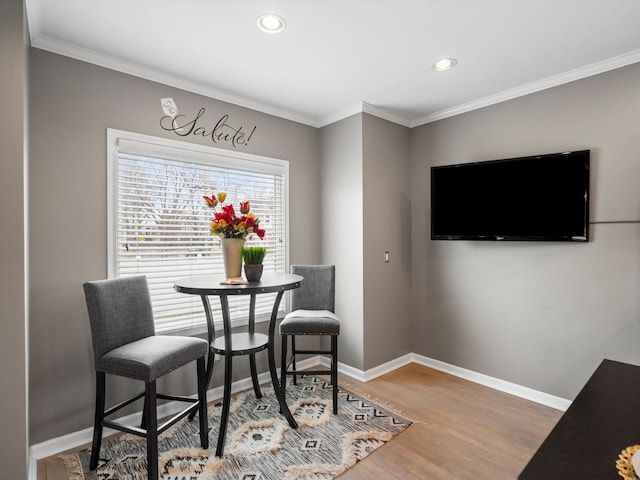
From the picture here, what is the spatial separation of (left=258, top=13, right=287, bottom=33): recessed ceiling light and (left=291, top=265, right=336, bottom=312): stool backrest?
5.94 ft

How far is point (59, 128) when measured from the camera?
223 centimetres

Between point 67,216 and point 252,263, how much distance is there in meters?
1.22

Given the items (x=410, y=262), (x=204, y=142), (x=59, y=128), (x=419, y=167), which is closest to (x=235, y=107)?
(x=204, y=142)

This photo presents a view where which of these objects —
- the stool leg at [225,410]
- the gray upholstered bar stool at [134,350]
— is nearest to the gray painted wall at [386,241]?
the stool leg at [225,410]

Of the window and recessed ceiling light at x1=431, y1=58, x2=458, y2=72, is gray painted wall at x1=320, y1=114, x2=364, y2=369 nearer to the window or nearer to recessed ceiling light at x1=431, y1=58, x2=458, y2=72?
the window

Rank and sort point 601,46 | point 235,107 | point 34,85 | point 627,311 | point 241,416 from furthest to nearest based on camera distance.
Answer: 1. point 235,107
2. point 241,416
3. point 627,311
4. point 601,46
5. point 34,85

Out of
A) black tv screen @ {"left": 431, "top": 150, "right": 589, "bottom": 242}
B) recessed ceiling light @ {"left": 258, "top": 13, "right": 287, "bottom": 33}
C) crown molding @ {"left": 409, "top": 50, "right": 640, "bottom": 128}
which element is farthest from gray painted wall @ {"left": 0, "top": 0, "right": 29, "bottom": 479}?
crown molding @ {"left": 409, "top": 50, "right": 640, "bottom": 128}

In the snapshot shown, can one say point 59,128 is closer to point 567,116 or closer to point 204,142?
point 204,142

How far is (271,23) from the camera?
2.04 m

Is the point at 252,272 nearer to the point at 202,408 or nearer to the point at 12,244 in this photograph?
the point at 202,408

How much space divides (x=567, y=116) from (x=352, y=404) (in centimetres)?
284

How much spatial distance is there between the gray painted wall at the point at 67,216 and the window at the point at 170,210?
0.34 ft

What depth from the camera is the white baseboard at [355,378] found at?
2.18m

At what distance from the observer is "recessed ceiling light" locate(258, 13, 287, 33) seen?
198 centimetres
